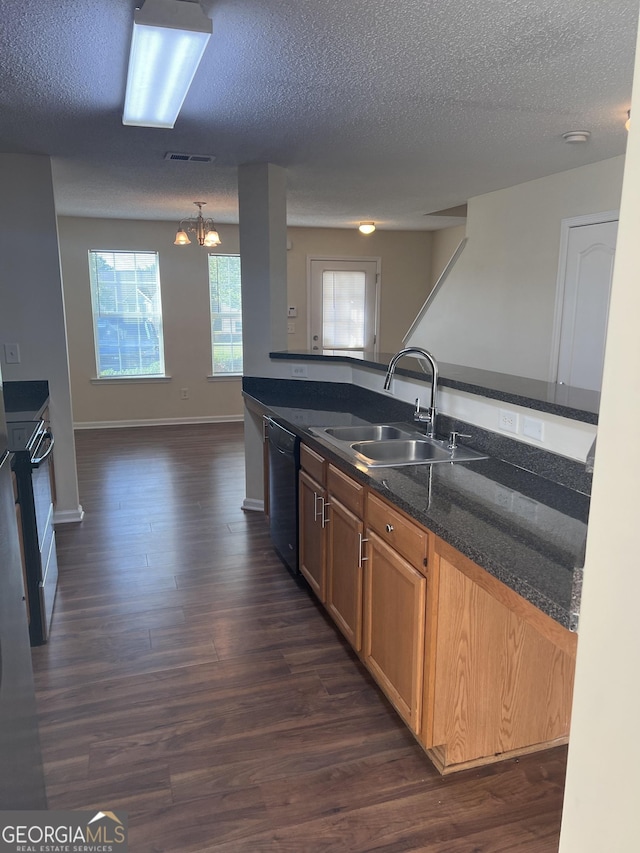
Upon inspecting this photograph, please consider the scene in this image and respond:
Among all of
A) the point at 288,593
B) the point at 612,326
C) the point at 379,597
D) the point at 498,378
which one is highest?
the point at 612,326

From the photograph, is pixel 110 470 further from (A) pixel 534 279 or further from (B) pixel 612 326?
(B) pixel 612 326

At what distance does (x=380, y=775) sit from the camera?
6.29 feet

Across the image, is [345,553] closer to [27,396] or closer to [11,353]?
[27,396]

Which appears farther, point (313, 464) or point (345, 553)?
point (313, 464)

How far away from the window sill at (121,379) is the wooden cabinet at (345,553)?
5153 mm

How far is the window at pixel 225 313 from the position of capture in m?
7.39

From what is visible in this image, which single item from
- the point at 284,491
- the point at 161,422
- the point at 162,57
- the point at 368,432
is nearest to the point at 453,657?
the point at 368,432

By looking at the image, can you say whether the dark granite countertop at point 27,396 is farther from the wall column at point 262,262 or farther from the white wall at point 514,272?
the white wall at point 514,272

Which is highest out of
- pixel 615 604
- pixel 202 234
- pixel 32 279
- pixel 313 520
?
pixel 202 234

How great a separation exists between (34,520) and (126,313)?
4995 mm

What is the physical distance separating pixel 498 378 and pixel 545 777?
5.12 ft

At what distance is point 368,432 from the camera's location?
9.85ft

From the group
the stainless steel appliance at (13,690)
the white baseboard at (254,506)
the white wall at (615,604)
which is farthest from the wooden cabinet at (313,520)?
the white wall at (615,604)

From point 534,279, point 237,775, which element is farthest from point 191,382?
point 237,775
